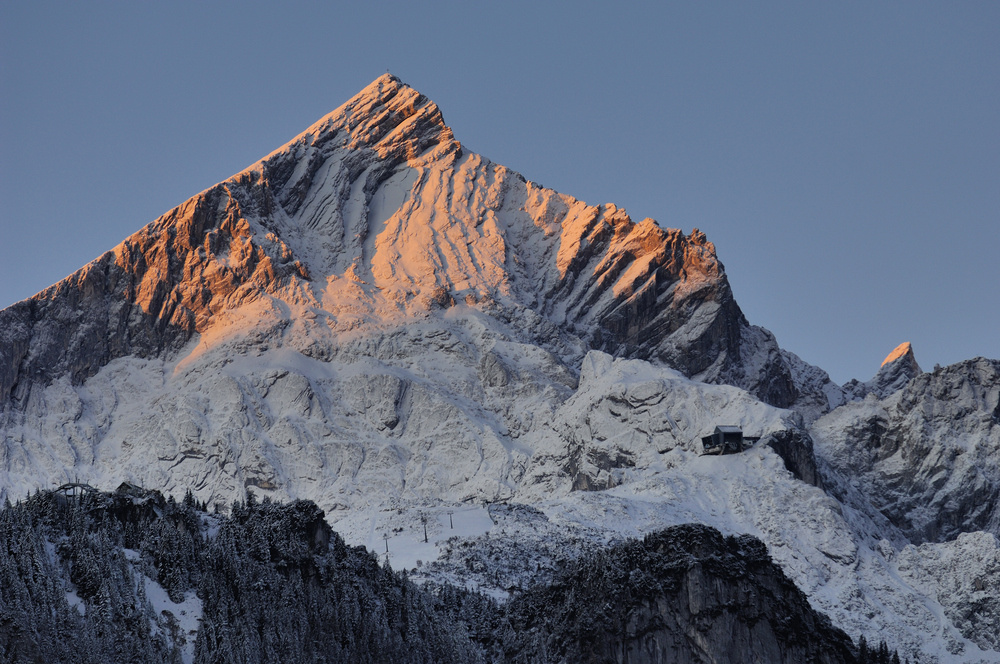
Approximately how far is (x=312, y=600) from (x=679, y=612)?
3980cm

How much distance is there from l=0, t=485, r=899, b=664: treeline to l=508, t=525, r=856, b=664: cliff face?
6.1 inches

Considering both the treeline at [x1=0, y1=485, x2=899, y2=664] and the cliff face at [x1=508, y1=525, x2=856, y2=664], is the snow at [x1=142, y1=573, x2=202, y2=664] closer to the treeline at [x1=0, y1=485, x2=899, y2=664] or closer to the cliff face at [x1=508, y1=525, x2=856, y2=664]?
the treeline at [x1=0, y1=485, x2=899, y2=664]

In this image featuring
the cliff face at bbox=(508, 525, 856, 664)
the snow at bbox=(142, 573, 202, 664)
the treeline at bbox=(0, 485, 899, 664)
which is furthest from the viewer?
the cliff face at bbox=(508, 525, 856, 664)

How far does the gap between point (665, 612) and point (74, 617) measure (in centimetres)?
6349

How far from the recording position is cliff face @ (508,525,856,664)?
170800 mm

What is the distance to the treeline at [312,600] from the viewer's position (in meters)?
142

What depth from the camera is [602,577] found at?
578ft

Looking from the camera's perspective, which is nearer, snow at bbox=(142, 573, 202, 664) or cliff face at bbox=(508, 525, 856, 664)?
snow at bbox=(142, 573, 202, 664)

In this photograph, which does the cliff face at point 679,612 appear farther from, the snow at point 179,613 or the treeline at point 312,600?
the snow at point 179,613

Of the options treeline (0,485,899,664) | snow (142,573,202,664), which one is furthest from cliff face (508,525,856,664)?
snow (142,573,202,664)

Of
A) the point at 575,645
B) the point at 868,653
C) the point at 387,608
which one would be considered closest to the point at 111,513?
the point at 387,608

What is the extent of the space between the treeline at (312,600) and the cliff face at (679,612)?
0.16 metres

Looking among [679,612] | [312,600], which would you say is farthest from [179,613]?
[679,612]

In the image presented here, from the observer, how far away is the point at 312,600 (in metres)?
160
